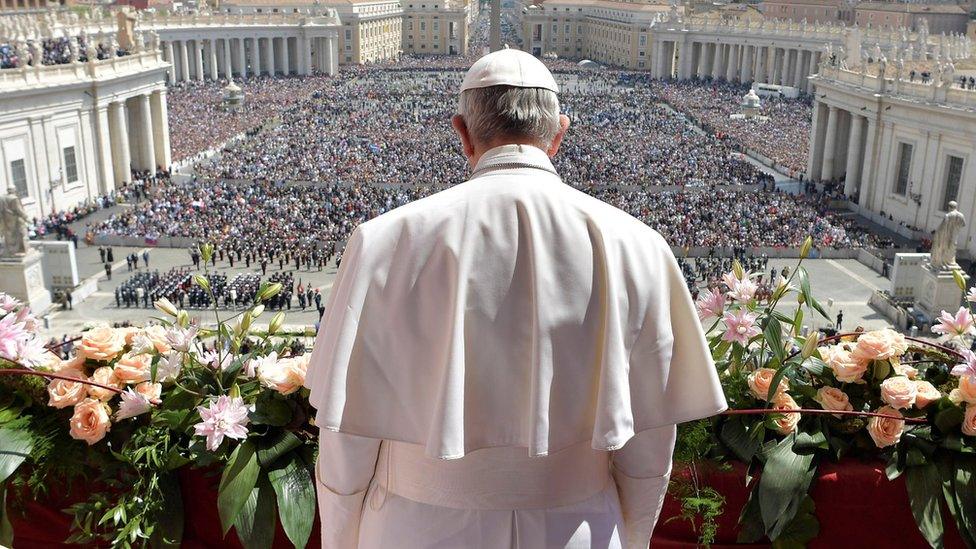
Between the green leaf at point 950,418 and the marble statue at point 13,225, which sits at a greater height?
the green leaf at point 950,418

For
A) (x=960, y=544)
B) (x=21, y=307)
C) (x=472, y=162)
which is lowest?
(x=960, y=544)

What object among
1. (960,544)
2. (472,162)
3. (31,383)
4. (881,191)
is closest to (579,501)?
(472,162)

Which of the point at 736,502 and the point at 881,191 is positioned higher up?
the point at 736,502

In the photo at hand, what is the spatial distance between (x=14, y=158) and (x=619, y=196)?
78.6ft

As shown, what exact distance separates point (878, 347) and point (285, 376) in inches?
111

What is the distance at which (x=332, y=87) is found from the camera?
8138cm

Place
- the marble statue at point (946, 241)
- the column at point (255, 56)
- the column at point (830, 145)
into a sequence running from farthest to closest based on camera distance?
the column at point (255, 56) → the column at point (830, 145) → the marble statue at point (946, 241)

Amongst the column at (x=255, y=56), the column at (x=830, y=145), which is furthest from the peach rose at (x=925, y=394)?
the column at (x=255, y=56)

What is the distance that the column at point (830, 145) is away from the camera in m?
43.3

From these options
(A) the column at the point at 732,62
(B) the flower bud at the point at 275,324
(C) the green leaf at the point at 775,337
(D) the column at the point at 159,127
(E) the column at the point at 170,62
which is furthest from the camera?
(A) the column at the point at 732,62

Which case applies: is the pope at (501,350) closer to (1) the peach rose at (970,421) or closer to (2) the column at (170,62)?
(1) the peach rose at (970,421)

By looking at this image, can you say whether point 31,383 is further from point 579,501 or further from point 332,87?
point 332,87

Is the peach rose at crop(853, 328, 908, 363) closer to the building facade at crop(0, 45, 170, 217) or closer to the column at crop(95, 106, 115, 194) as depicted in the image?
the building facade at crop(0, 45, 170, 217)

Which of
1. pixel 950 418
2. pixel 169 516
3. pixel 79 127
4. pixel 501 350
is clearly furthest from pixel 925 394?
pixel 79 127
